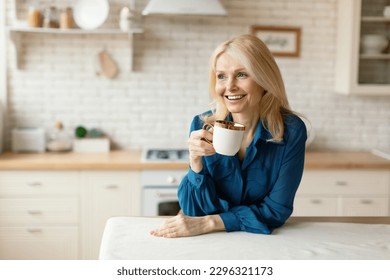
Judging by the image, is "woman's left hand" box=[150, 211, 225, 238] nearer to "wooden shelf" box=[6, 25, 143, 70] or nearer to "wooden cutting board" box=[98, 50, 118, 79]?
"wooden shelf" box=[6, 25, 143, 70]

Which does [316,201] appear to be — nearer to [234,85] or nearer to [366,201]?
[366,201]

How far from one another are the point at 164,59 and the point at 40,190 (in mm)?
1323

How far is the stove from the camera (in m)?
3.85

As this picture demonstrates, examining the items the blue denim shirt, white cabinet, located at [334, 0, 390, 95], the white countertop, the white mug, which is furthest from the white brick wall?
the white mug

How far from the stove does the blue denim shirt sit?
1783 millimetres

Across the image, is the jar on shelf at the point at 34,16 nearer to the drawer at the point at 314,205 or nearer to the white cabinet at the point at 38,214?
the white cabinet at the point at 38,214

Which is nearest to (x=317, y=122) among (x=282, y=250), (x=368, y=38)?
(x=368, y=38)

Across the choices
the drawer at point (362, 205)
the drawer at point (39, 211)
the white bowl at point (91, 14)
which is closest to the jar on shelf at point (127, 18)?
the white bowl at point (91, 14)

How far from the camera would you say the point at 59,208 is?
379cm

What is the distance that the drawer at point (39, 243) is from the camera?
378 cm

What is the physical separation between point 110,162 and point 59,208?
18.1 inches

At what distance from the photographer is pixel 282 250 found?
1.67 metres

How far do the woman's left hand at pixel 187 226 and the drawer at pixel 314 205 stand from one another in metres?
2.12
